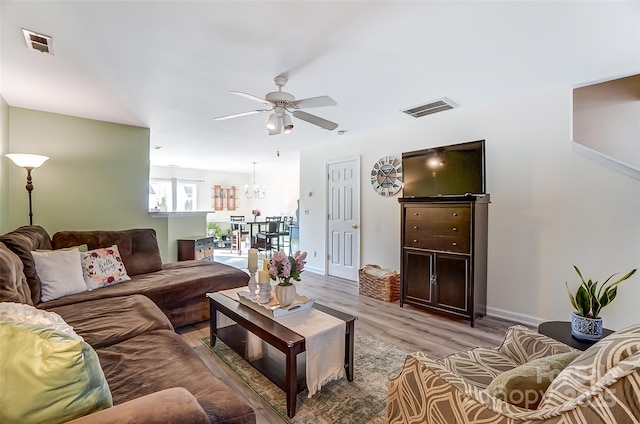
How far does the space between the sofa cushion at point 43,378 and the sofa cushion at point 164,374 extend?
1.40 ft

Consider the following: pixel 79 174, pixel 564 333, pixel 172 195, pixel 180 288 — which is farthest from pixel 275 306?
pixel 172 195

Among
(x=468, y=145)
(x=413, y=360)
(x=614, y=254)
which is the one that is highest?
(x=468, y=145)

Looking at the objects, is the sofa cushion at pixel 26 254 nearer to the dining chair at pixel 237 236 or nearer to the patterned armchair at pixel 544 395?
the patterned armchair at pixel 544 395

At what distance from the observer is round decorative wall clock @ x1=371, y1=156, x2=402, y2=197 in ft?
13.8

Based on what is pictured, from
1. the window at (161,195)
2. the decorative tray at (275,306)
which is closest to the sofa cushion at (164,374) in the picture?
the decorative tray at (275,306)

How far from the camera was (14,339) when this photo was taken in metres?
0.82

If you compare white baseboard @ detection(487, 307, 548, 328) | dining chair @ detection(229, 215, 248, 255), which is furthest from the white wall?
dining chair @ detection(229, 215, 248, 255)

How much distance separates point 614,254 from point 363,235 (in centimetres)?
A: 284

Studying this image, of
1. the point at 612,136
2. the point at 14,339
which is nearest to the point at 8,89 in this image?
the point at 14,339

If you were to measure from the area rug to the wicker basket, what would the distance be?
1336 millimetres

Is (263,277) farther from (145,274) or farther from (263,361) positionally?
(145,274)

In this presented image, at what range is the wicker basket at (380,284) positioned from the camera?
3859mm

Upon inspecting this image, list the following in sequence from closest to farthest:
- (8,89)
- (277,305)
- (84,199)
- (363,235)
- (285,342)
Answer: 1. (285,342)
2. (277,305)
3. (8,89)
4. (84,199)
5. (363,235)

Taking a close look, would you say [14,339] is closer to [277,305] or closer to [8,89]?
[277,305]
